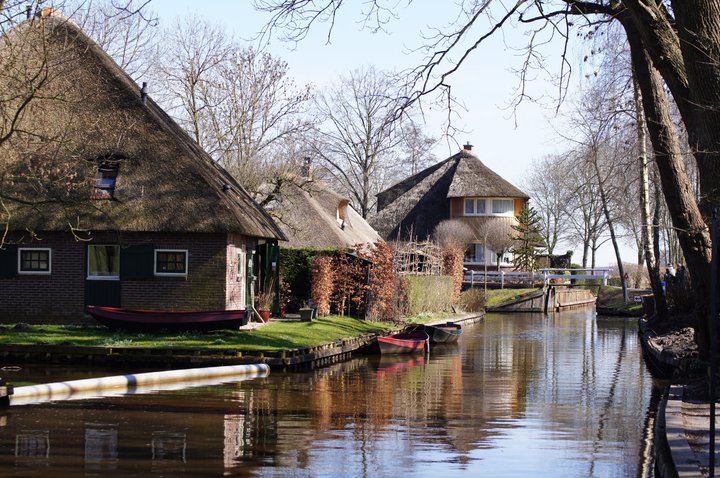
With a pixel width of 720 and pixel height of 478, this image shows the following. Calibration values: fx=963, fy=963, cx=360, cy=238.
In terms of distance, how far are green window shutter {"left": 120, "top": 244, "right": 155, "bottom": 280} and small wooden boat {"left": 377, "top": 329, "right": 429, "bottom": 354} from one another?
699cm

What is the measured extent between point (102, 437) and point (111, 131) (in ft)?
55.4

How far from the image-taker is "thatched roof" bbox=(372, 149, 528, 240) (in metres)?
73.9

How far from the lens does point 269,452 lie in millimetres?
13023

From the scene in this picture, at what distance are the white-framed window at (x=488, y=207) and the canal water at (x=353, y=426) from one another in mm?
48596

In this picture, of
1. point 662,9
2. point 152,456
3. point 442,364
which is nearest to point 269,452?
point 152,456

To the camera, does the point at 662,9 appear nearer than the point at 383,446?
No

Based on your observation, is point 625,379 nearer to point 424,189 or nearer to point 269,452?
point 269,452

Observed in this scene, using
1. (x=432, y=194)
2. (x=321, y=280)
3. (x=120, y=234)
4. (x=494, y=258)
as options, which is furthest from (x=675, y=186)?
(x=432, y=194)

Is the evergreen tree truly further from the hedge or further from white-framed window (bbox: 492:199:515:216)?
the hedge

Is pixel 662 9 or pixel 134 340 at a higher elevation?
pixel 662 9

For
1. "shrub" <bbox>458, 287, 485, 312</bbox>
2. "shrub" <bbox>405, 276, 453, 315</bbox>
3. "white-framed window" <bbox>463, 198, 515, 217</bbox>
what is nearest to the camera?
"shrub" <bbox>405, 276, 453, 315</bbox>

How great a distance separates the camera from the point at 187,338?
82.7 feet

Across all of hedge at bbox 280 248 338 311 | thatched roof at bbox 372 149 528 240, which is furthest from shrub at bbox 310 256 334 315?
thatched roof at bbox 372 149 528 240

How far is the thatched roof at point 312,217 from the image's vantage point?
40.6m
